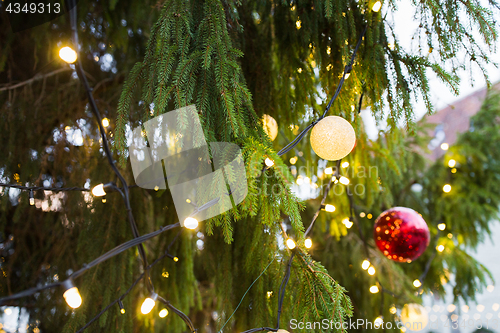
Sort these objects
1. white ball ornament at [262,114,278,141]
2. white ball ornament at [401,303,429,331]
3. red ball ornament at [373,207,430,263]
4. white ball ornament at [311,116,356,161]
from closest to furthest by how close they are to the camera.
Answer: white ball ornament at [311,116,356,161] < white ball ornament at [262,114,278,141] < red ball ornament at [373,207,430,263] < white ball ornament at [401,303,429,331]

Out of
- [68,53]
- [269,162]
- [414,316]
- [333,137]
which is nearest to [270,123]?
[333,137]

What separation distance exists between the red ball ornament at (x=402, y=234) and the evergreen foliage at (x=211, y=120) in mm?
216

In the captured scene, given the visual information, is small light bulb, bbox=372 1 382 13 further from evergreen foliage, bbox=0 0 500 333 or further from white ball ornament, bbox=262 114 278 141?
white ball ornament, bbox=262 114 278 141

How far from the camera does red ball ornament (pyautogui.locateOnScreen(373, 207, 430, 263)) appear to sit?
1264 mm

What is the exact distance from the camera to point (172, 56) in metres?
0.72

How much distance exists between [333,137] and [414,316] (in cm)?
163

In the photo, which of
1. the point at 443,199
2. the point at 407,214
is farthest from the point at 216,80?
the point at 443,199

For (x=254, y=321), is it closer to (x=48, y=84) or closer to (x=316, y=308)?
(x=316, y=308)

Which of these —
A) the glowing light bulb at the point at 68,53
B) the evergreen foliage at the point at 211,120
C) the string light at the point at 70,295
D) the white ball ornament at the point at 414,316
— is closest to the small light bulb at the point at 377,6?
the evergreen foliage at the point at 211,120

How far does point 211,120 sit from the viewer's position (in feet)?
2.48

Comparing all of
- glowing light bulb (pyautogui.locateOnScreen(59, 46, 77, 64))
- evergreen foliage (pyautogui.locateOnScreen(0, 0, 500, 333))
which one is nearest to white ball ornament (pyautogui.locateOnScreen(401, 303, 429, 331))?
evergreen foliage (pyautogui.locateOnScreen(0, 0, 500, 333))

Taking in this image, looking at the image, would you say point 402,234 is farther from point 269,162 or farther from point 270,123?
point 269,162

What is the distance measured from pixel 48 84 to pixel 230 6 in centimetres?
134

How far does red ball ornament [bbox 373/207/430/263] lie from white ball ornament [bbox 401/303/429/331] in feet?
2.45
